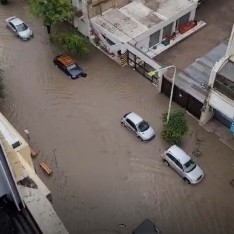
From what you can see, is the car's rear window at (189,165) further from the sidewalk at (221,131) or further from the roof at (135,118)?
the roof at (135,118)

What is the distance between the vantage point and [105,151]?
3192 cm

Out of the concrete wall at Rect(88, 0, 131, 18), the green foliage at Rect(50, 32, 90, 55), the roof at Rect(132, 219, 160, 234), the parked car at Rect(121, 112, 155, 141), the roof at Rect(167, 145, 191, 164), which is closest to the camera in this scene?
the roof at Rect(132, 219, 160, 234)

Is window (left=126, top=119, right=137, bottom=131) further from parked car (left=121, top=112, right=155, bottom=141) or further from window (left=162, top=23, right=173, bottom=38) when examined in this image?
window (left=162, top=23, right=173, bottom=38)

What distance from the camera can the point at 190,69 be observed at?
122ft

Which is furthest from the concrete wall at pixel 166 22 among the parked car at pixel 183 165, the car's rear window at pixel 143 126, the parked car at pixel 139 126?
the parked car at pixel 183 165

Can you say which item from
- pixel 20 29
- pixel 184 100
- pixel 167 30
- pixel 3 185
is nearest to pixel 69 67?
pixel 20 29

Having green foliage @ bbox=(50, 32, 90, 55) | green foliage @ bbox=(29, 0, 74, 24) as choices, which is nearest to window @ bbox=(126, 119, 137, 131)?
green foliage @ bbox=(50, 32, 90, 55)

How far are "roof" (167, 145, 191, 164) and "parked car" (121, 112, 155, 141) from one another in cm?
230

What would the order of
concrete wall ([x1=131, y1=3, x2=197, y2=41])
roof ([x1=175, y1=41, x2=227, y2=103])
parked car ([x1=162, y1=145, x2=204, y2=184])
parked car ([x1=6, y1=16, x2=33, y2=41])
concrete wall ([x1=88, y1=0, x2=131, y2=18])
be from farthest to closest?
parked car ([x1=6, y1=16, x2=33, y2=41]), concrete wall ([x1=88, y1=0, x2=131, y2=18]), concrete wall ([x1=131, y1=3, x2=197, y2=41]), roof ([x1=175, y1=41, x2=227, y2=103]), parked car ([x1=162, y1=145, x2=204, y2=184])

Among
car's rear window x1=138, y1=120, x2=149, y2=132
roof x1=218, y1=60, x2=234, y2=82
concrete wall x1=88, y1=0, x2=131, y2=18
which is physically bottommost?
car's rear window x1=138, y1=120, x2=149, y2=132

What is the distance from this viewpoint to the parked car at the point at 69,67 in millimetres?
37000

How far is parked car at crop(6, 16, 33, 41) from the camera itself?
40.5m

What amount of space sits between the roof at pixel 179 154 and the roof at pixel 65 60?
12.9 meters

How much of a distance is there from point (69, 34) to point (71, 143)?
11815mm
